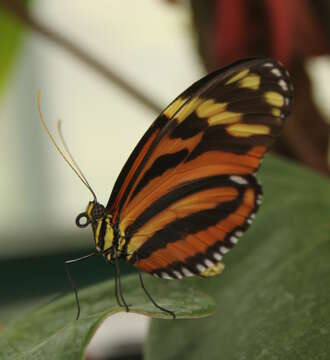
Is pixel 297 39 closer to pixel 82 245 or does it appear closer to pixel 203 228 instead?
pixel 203 228

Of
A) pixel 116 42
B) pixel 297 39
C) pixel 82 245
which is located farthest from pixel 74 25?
pixel 297 39

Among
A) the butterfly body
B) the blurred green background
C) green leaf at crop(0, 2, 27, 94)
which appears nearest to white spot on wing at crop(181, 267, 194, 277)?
the butterfly body

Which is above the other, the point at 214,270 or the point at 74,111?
the point at 214,270

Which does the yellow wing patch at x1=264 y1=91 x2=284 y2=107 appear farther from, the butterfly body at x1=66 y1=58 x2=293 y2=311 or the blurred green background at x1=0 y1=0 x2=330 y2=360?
the blurred green background at x1=0 y1=0 x2=330 y2=360

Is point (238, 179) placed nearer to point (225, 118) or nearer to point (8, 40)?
point (225, 118)

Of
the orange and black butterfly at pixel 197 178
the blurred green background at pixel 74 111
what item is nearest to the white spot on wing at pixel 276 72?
the orange and black butterfly at pixel 197 178

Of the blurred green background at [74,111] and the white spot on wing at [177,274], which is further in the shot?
the blurred green background at [74,111]

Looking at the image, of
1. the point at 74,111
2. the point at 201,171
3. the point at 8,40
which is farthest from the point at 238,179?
the point at 74,111

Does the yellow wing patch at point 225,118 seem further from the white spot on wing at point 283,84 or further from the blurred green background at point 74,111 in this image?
the blurred green background at point 74,111
